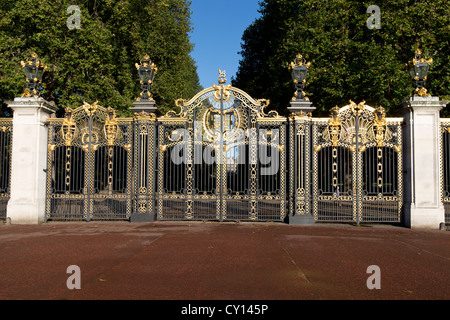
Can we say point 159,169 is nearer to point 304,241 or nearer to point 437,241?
point 304,241

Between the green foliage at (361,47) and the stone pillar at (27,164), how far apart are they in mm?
11858

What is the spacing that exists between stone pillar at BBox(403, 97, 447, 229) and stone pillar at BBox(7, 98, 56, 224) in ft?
36.3

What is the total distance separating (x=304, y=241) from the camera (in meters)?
8.10

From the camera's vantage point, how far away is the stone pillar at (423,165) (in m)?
10.2

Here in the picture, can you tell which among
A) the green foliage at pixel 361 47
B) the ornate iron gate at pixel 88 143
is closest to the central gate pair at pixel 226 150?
the ornate iron gate at pixel 88 143

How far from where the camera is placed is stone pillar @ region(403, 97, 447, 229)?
33.6 feet

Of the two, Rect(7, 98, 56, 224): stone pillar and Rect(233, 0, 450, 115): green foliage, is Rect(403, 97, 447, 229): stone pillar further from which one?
Rect(7, 98, 56, 224): stone pillar

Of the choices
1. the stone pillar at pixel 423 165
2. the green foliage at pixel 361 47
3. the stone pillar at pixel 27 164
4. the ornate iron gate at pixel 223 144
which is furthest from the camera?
the green foliage at pixel 361 47

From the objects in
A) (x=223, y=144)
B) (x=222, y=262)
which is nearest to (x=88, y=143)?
(x=223, y=144)

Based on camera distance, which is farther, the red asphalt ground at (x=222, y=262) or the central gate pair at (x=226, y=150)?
the central gate pair at (x=226, y=150)

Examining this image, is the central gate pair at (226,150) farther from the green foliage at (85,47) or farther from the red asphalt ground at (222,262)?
the green foliage at (85,47)

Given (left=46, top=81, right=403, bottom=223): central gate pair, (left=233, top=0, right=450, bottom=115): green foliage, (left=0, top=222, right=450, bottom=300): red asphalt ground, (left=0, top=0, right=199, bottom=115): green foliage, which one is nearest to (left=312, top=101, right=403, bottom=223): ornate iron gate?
(left=46, top=81, right=403, bottom=223): central gate pair

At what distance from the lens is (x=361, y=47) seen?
1758 cm

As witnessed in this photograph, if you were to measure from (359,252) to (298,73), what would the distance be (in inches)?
234
